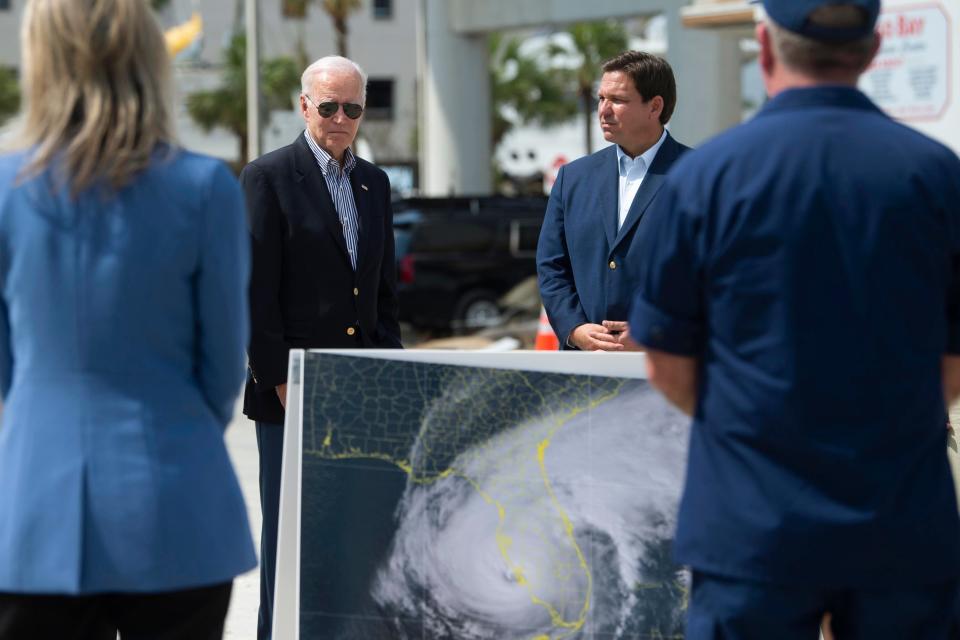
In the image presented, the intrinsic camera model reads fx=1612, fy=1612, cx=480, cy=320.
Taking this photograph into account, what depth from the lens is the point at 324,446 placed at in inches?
166

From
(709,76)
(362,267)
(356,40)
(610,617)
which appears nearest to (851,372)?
(610,617)

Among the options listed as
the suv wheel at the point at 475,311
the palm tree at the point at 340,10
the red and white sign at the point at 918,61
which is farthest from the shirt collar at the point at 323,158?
the palm tree at the point at 340,10

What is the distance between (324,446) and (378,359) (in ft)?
0.88

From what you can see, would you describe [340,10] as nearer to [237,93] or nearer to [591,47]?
[237,93]

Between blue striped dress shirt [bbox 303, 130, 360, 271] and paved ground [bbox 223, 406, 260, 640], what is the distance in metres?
0.88

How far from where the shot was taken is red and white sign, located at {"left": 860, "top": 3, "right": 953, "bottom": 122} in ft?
42.2

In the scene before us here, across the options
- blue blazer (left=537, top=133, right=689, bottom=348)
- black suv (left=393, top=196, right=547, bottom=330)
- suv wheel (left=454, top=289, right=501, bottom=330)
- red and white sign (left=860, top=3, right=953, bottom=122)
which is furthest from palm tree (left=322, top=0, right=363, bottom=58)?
blue blazer (left=537, top=133, right=689, bottom=348)

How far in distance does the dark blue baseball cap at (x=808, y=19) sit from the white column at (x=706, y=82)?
74.2ft

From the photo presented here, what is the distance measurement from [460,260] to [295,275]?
16.8 metres

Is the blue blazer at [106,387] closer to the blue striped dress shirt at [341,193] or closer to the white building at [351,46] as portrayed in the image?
the blue striped dress shirt at [341,193]

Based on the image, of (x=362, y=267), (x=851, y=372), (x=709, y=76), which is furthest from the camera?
(x=709, y=76)

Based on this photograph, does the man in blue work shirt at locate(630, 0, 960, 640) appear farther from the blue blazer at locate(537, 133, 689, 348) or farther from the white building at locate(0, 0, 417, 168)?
the white building at locate(0, 0, 417, 168)

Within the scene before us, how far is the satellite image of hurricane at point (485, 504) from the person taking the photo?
4.20m

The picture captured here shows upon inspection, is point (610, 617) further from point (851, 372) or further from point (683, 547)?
point (851, 372)
